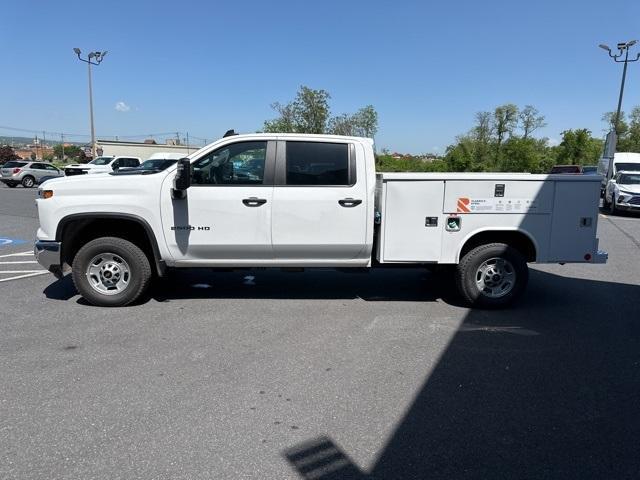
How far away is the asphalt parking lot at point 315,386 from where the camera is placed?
298 centimetres

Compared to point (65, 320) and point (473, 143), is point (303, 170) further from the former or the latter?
point (473, 143)

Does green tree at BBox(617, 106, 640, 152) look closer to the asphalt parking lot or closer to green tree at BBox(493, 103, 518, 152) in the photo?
green tree at BBox(493, 103, 518, 152)

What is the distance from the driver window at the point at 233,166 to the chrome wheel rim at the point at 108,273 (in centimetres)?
134

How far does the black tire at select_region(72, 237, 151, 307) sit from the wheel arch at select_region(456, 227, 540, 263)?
374 centimetres

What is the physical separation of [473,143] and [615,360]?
51.1 m

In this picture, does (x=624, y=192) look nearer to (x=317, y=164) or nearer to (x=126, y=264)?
(x=317, y=164)

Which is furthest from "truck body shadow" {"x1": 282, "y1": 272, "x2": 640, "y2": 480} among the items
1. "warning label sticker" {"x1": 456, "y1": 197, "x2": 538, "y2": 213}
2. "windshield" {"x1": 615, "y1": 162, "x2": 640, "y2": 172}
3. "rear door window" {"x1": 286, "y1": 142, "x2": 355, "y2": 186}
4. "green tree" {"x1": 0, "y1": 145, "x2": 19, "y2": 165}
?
"green tree" {"x1": 0, "y1": 145, "x2": 19, "y2": 165}

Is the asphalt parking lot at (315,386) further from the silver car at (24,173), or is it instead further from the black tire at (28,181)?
the black tire at (28,181)

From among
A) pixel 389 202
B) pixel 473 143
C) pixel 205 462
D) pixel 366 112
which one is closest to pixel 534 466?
pixel 205 462

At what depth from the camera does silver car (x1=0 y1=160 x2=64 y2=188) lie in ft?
95.0

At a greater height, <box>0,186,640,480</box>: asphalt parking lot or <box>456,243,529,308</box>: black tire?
<box>456,243,529,308</box>: black tire

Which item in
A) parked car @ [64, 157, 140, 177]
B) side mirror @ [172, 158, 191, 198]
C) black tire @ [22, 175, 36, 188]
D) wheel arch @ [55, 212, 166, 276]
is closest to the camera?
side mirror @ [172, 158, 191, 198]

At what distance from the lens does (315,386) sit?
3930 millimetres

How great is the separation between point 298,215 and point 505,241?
2.58 metres
